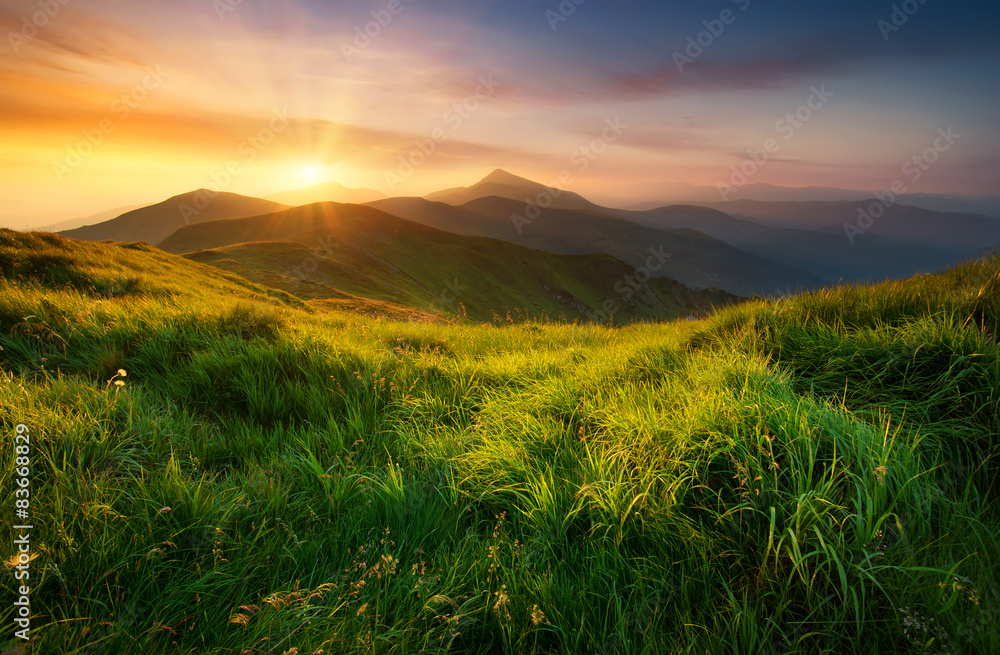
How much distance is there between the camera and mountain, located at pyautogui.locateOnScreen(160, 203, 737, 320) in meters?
42.8

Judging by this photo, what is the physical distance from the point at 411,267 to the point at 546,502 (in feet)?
264

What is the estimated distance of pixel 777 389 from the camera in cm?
322

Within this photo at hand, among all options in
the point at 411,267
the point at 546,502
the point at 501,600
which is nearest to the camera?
the point at 501,600

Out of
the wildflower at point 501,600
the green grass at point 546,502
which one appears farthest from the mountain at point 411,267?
the wildflower at point 501,600

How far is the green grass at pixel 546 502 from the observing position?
75.5 inches

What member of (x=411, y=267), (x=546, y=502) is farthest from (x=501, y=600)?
(x=411, y=267)

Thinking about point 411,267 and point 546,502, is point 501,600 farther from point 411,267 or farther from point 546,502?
point 411,267

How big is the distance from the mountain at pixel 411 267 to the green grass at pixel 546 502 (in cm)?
2597

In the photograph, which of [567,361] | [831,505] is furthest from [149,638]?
[567,361]

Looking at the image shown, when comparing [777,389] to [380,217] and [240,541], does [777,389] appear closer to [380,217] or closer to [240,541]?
[240,541]

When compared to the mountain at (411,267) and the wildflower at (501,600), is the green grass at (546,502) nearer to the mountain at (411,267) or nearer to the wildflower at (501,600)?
the wildflower at (501,600)

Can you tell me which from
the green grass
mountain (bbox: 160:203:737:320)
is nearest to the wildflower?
the green grass

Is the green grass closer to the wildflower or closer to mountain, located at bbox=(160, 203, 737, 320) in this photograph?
the wildflower

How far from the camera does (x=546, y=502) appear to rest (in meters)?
2.73
